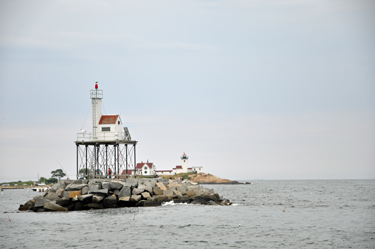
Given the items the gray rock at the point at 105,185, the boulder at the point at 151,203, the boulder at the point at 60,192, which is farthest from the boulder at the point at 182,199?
the boulder at the point at 60,192

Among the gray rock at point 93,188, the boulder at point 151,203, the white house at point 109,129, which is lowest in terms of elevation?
the boulder at point 151,203

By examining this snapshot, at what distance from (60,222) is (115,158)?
1753 cm

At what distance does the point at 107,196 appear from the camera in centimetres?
3916

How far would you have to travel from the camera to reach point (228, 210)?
3809 centimetres

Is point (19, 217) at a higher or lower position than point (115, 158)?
lower

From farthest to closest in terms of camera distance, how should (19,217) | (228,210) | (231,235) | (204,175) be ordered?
(204,175) < (228,210) < (19,217) < (231,235)

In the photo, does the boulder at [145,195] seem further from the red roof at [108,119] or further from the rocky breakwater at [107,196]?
the red roof at [108,119]

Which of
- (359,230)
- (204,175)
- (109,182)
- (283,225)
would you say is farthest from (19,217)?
(204,175)

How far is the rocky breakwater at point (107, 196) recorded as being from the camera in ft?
126

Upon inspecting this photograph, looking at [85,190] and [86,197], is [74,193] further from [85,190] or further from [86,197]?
[86,197]

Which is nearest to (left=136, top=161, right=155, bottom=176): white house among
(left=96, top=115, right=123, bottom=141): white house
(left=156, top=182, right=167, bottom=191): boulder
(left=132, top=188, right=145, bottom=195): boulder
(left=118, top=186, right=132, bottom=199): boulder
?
(left=96, top=115, right=123, bottom=141): white house

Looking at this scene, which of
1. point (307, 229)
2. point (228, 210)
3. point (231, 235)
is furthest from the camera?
point (228, 210)

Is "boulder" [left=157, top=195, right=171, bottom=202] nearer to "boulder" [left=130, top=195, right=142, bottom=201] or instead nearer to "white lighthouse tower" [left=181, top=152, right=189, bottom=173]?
"boulder" [left=130, top=195, right=142, bottom=201]

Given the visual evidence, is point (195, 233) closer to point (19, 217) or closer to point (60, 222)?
point (60, 222)
